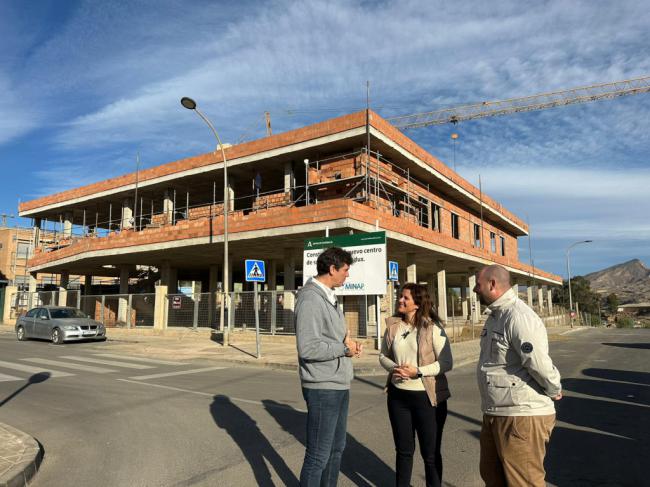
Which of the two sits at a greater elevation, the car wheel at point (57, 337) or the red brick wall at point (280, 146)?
the red brick wall at point (280, 146)

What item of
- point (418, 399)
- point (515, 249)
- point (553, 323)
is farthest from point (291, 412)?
point (515, 249)

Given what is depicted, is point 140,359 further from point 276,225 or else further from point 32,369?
point 276,225

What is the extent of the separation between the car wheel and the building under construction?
18.4 feet

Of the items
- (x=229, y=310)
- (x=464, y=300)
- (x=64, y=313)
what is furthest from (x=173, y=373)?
(x=464, y=300)

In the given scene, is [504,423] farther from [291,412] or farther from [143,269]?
[143,269]

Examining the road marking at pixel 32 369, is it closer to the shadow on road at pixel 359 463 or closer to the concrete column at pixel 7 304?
the shadow on road at pixel 359 463

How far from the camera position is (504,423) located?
267cm

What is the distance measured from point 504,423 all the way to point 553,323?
153ft

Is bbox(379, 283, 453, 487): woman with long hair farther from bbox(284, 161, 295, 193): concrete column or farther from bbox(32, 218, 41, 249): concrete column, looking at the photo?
bbox(32, 218, 41, 249): concrete column

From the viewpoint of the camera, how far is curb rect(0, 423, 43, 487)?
13.4 feet

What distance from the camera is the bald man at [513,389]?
2.58m

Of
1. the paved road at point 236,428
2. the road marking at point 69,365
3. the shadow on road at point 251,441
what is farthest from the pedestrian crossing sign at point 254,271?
the shadow on road at point 251,441

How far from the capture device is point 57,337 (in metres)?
17.8

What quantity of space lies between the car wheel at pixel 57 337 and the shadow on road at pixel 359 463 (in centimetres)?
1467
